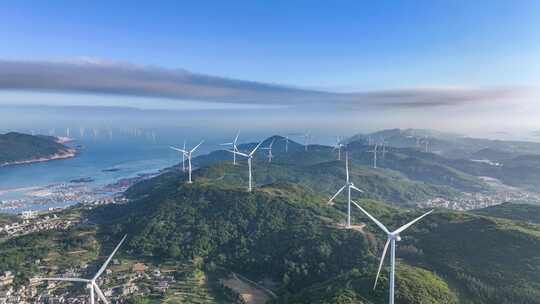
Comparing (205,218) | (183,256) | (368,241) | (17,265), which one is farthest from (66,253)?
(368,241)

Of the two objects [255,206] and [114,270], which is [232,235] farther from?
[114,270]

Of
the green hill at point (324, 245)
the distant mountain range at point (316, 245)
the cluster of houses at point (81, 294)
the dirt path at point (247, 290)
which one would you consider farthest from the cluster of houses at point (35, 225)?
the dirt path at point (247, 290)

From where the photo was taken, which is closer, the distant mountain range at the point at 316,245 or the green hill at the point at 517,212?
the distant mountain range at the point at 316,245

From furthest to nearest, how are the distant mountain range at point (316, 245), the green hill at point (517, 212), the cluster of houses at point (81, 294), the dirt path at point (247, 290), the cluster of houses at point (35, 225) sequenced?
the green hill at point (517, 212)
the cluster of houses at point (35, 225)
the dirt path at point (247, 290)
the cluster of houses at point (81, 294)
the distant mountain range at point (316, 245)

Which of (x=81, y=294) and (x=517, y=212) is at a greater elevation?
(x=517, y=212)

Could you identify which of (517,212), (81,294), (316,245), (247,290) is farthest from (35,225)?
(517,212)

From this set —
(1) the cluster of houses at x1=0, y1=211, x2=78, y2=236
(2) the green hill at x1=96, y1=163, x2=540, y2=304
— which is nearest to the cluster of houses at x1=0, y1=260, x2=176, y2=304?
(2) the green hill at x1=96, y1=163, x2=540, y2=304

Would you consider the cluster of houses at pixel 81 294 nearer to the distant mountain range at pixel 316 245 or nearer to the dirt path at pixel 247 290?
the distant mountain range at pixel 316 245

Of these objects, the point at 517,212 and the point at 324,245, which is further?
the point at 517,212

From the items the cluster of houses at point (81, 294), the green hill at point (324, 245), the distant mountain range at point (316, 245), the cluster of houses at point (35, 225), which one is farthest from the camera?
the cluster of houses at point (35, 225)

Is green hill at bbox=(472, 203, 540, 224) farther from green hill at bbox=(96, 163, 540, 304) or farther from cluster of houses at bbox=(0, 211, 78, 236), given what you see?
cluster of houses at bbox=(0, 211, 78, 236)

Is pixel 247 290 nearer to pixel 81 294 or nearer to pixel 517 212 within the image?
pixel 81 294
